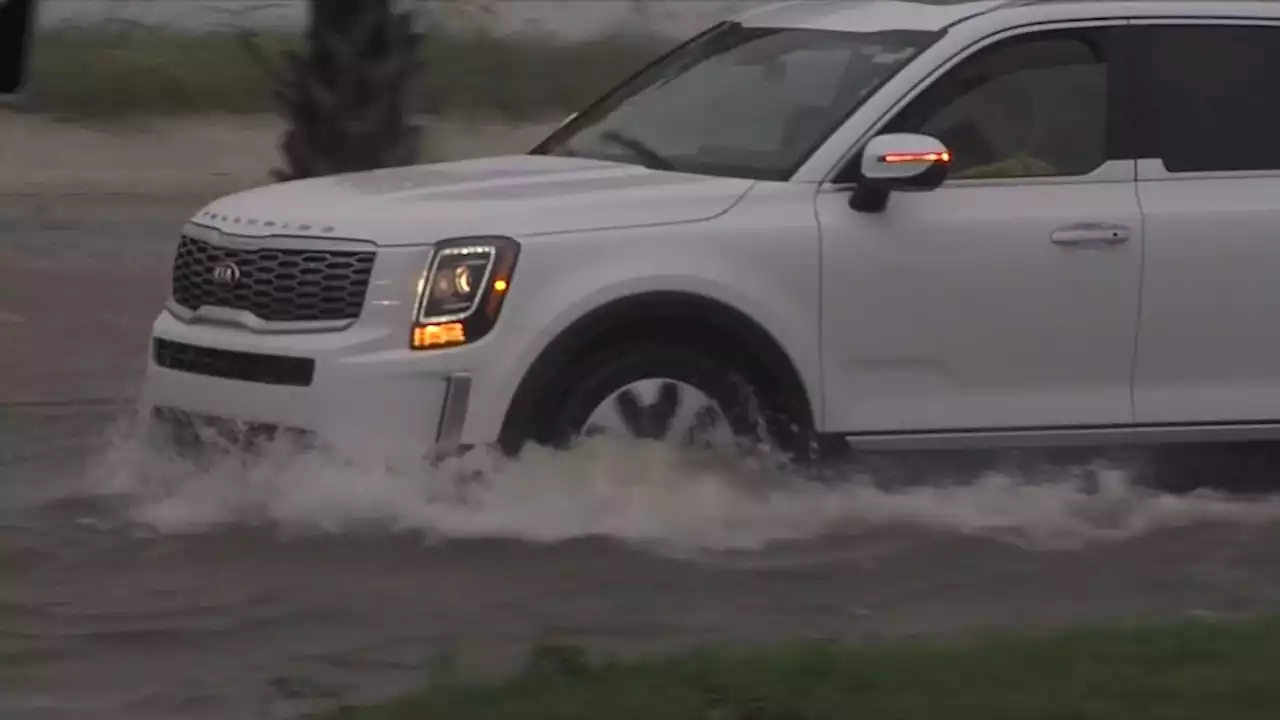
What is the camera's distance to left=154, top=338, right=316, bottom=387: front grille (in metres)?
7.78

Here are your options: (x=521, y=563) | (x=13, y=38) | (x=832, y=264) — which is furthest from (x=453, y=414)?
(x=13, y=38)

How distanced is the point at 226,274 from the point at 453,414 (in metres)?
0.90

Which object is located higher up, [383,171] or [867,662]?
[383,171]

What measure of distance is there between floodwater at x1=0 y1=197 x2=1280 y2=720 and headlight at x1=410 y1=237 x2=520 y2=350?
1.41ft

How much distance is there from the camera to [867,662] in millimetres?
6234

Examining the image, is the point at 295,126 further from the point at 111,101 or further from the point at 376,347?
the point at 111,101

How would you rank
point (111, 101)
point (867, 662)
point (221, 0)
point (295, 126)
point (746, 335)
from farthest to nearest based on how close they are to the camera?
point (221, 0) → point (111, 101) → point (295, 126) → point (746, 335) → point (867, 662)

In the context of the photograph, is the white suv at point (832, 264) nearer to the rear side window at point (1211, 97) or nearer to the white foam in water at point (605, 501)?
the rear side window at point (1211, 97)

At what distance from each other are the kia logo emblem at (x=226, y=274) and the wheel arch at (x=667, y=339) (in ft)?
3.19

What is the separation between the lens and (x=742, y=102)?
881 cm

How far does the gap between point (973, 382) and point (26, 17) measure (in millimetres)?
3111

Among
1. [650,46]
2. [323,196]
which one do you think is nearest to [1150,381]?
[323,196]

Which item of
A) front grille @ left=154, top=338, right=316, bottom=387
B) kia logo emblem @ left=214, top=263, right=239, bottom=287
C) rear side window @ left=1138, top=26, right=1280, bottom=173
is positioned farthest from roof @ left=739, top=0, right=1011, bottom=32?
front grille @ left=154, top=338, right=316, bottom=387

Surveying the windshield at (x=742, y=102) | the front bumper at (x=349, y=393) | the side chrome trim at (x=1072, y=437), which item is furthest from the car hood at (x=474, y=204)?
the side chrome trim at (x=1072, y=437)
